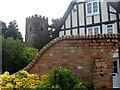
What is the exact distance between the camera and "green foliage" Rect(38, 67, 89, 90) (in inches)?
273

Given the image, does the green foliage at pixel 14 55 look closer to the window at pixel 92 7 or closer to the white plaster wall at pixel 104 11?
the window at pixel 92 7

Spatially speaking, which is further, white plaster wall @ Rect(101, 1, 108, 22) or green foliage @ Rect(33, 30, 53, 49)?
green foliage @ Rect(33, 30, 53, 49)

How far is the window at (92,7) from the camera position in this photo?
23.3 metres

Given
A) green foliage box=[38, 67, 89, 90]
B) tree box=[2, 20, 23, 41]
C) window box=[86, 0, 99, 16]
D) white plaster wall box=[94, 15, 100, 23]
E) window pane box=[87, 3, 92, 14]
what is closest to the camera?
green foliage box=[38, 67, 89, 90]

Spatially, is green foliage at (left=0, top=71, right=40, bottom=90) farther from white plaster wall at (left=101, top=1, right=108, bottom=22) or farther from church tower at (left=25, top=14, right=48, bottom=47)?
church tower at (left=25, top=14, right=48, bottom=47)

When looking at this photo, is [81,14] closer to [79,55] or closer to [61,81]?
[79,55]

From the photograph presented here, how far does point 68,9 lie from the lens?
24750 millimetres

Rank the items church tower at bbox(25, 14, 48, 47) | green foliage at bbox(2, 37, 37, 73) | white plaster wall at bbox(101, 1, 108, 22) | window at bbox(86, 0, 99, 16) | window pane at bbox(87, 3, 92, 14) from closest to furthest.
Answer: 1. white plaster wall at bbox(101, 1, 108, 22)
2. window at bbox(86, 0, 99, 16)
3. window pane at bbox(87, 3, 92, 14)
4. green foliage at bbox(2, 37, 37, 73)
5. church tower at bbox(25, 14, 48, 47)

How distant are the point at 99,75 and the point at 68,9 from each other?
17.5 metres

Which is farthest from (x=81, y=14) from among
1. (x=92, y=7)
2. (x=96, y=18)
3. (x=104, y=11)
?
(x=104, y=11)

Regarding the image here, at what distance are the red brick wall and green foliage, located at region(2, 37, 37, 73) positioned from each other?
2073 cm

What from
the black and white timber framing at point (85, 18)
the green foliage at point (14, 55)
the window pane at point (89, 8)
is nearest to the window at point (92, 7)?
the window pane at point (89, 8)

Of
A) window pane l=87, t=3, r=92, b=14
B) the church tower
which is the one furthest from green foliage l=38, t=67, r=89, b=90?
the church tower

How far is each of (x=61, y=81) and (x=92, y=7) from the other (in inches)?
670
